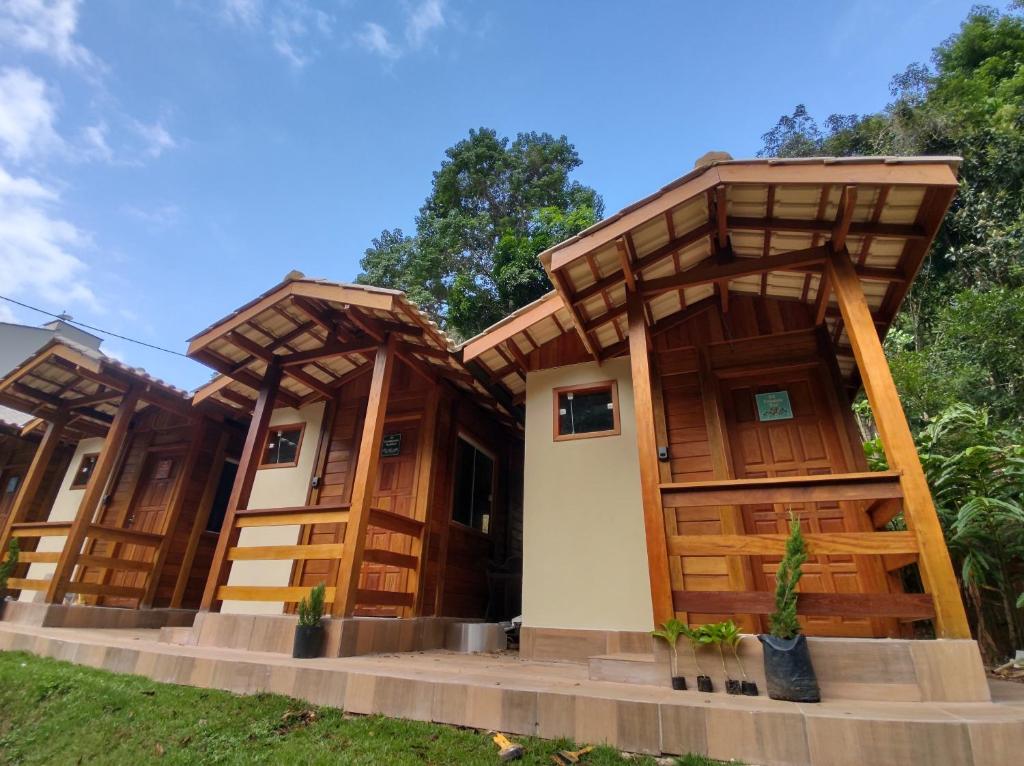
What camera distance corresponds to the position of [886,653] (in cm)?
270

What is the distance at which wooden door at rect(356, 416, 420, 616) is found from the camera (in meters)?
6.11

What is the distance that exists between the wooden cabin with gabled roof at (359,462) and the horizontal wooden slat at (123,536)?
157 centimetres

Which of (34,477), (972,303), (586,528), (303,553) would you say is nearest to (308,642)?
(303,553)

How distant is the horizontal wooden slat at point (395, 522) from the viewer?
16.7 feet

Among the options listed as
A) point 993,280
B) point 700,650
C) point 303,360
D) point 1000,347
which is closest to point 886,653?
point 700,650

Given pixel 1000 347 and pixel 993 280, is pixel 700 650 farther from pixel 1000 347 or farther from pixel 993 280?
pixel 993 280

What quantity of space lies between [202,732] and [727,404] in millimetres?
5118

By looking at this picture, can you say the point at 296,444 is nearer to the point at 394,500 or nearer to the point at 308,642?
the point at 394,500

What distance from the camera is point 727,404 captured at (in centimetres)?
533

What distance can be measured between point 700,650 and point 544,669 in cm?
148

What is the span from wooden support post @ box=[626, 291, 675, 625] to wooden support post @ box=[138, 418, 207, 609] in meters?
7.58

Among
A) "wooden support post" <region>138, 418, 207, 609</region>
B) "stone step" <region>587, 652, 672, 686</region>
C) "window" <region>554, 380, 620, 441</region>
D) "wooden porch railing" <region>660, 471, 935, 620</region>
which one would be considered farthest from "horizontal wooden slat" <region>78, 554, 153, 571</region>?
"wooden porch railing" <region>660, 471, 935, 620</region>

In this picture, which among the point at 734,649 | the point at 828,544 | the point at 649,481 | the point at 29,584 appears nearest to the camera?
the point at 734,649

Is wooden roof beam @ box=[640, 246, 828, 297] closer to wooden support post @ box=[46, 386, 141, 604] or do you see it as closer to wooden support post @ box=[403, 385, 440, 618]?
wooden support post @ box=[403, 385, 440, 618]
